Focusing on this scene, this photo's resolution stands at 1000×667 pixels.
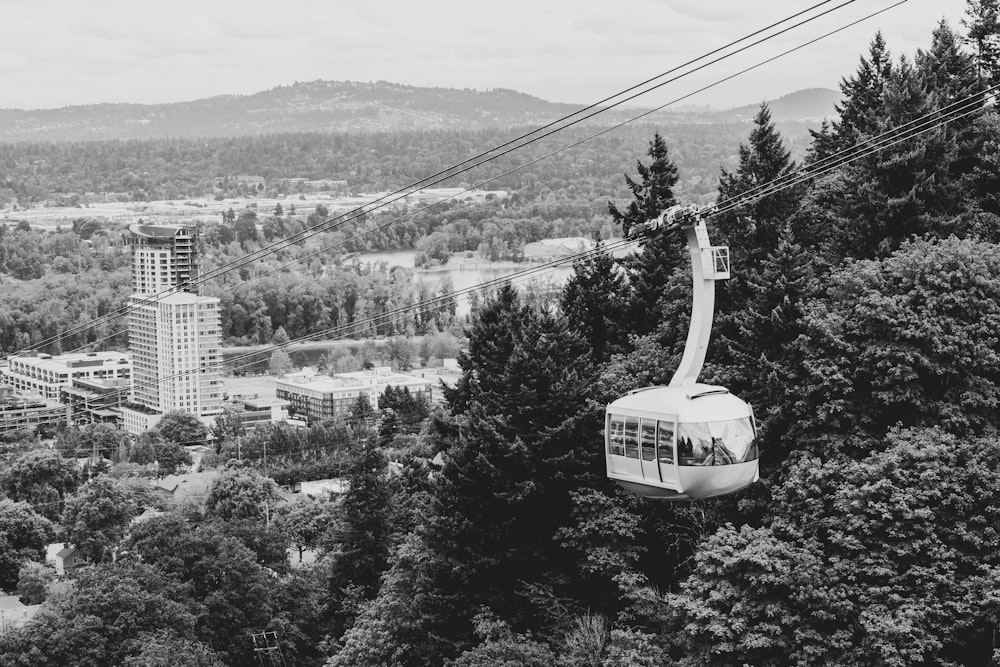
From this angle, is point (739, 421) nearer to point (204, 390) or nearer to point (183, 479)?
point (183, 479)

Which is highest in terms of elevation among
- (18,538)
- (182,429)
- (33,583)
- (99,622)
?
(99,622)

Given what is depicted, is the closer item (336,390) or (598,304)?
(598,304)

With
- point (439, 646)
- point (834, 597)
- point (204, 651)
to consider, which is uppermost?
point (834, 597)

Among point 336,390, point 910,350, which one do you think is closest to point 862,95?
point 910,350

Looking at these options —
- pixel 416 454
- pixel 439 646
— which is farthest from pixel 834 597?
pixel 416 454

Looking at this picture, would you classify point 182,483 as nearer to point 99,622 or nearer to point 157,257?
point 99,622

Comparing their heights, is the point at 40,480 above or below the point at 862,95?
below
